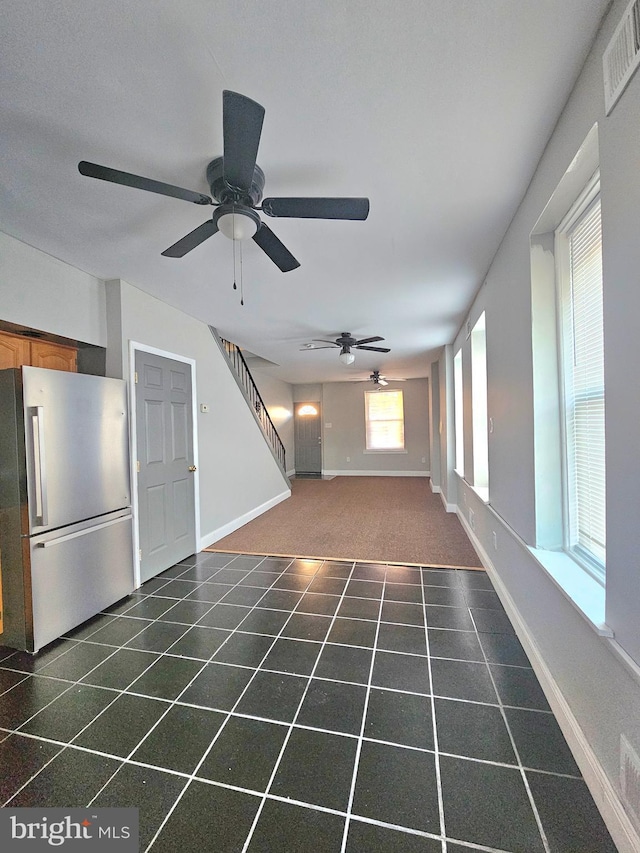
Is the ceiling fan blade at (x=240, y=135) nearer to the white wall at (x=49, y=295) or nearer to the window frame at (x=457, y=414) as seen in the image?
the white wall at (x=49, y=295)

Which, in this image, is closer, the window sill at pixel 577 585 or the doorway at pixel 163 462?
the window sill at pixel 577 585

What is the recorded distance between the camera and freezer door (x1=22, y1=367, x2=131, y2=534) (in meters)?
2.17

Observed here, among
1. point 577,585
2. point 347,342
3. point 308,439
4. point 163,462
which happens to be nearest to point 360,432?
point 308,439

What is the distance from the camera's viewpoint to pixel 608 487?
1.17 meters

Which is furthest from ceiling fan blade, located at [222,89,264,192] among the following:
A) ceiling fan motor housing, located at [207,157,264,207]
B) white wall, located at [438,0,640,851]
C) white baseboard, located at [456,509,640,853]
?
white baseboard, located at [456,509,640,853]

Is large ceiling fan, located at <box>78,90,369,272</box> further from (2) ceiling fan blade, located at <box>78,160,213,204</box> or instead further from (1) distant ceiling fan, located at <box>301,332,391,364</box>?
(1) distant ceiling fan, located at <box>301,332,391,364</box>

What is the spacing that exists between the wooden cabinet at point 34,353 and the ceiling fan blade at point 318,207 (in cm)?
217

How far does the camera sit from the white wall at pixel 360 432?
910 cm

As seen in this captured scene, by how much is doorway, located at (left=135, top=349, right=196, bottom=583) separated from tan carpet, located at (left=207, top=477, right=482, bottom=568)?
0.66 metres

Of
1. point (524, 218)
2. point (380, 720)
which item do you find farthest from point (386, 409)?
point (380, 720)

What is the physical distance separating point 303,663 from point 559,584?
137 centimetres

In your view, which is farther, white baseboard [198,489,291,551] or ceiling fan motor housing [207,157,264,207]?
white baseboard [198,489,291,551]

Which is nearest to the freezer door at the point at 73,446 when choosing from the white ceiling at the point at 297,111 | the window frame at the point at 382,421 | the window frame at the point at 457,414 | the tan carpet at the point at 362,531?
the white ceiling at the point at 297,111

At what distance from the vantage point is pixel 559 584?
1.53 meters
